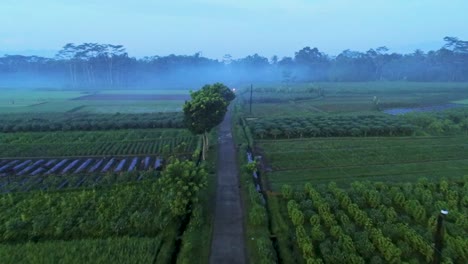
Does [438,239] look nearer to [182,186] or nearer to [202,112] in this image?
[182,186]

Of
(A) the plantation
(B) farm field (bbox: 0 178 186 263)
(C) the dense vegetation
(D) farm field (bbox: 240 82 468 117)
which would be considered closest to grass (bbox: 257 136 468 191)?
(A) the plantation

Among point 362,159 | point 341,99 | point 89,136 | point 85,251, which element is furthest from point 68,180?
point 341,99

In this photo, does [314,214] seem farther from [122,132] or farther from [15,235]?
[122,132]

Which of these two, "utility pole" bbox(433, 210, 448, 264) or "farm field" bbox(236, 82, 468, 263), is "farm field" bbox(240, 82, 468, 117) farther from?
"utility pole" bbox(433, 210, 448, 264)

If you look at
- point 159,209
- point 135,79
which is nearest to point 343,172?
point 159,209

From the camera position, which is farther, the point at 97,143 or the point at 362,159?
the point at 97,143

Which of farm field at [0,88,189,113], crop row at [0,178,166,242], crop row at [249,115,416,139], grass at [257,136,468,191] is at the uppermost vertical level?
farm field at [0,88,189,113]
